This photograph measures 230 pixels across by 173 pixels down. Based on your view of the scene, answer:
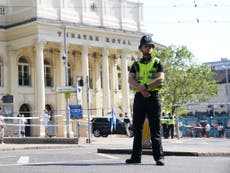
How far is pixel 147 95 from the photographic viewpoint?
7773 mm

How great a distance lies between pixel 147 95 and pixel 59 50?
44252 mm

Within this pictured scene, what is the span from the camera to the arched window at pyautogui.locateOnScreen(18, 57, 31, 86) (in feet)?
164

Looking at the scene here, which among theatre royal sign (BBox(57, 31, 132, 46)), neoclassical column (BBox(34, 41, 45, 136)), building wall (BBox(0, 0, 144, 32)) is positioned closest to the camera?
neoclassical column (BBox(34, 41, 45, 136))

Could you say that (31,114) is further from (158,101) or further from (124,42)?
(158,101)

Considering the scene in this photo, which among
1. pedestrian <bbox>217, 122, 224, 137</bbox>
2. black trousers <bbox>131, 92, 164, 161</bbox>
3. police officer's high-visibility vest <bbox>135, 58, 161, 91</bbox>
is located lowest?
pedestrian <bbox>217, 122, 224, 137</bbox>

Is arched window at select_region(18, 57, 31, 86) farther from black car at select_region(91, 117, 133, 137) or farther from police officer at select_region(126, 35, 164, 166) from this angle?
police officer at select_region(126, 35, 164, 166)

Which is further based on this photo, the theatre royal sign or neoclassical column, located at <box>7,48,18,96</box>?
the theatre royal sign

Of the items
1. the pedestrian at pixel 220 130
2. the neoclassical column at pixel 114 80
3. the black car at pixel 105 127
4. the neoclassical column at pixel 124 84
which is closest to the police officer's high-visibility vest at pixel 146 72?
the black car at pixel 105 127

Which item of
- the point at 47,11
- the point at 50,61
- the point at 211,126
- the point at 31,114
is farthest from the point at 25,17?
the point at 211,126

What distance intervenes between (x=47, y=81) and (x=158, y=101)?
147 feet

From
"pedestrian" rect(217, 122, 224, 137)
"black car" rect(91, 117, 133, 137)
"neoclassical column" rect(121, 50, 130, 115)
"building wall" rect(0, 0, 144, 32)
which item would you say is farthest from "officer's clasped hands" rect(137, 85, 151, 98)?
"neoclassical column" rect(121, 50, 130, 115)

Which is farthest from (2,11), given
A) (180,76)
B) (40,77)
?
(180,76)

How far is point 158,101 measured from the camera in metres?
7.92

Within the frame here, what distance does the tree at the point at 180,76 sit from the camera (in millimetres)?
58125
